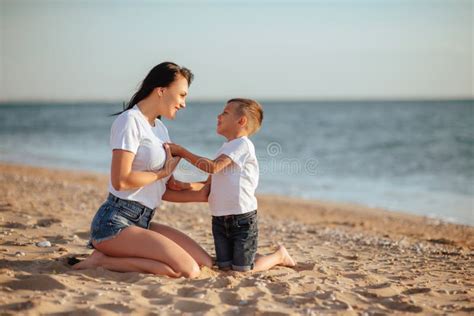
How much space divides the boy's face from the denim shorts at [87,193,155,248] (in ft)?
3.33

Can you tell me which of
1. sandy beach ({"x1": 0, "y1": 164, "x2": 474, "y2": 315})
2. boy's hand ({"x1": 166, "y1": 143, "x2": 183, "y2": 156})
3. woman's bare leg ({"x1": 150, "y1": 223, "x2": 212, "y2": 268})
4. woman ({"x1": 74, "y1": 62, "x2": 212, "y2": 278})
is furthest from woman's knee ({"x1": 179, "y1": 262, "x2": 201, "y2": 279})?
boy's hand ({"x1": 166, "y1": 143, "x2": 183, "y2": 156})

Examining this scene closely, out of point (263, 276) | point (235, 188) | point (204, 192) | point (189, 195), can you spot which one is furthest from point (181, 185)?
point (263, 276)

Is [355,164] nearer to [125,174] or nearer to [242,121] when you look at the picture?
[242,121]

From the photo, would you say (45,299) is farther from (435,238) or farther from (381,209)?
(381,209)

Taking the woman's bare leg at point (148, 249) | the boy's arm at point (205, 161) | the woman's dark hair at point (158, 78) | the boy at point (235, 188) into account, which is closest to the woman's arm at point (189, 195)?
the boy at point (235, 188)

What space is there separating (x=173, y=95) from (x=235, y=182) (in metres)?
0.96

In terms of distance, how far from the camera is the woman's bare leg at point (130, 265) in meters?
4.54

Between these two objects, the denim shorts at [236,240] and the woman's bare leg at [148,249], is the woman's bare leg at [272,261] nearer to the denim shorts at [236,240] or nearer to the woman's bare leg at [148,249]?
the denim shorts at [236,240]

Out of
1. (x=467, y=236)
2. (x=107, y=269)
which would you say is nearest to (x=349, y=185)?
(x=467, y=236)

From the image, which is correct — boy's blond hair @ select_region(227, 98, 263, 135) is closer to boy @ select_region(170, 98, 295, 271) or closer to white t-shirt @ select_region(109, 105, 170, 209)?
boy @ select_region(170, 98, 295, 271)

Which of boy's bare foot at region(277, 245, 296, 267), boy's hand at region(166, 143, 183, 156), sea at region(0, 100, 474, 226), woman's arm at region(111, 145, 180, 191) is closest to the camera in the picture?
woman's arm at region(111, 145, 180, 191)

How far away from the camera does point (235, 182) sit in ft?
15.6

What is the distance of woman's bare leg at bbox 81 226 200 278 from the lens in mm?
4508

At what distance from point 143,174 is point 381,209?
7.77m
